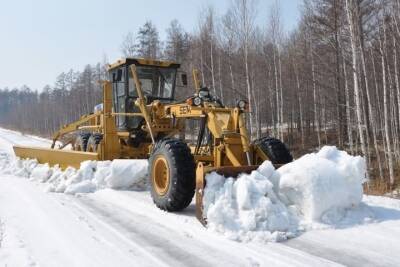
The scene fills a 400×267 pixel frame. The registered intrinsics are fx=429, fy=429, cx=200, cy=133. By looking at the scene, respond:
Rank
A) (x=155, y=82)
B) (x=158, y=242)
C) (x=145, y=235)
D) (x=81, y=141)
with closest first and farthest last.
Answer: (x=158, y=242)
(x=145, y=235)
(x=155, y=82)
(x=81, y=141)

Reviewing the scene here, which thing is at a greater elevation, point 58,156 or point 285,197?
point 58,156

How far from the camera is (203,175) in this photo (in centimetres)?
545

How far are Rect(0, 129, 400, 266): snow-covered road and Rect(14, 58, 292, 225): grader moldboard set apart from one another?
0.54 metres

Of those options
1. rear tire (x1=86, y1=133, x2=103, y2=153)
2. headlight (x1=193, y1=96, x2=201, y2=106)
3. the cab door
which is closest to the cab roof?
the cab door

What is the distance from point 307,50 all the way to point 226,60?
511 cm

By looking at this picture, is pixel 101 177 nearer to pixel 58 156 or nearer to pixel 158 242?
pixel 58 156

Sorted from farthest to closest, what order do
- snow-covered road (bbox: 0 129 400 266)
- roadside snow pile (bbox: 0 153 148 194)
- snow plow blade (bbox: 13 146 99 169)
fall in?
snow plow blade (bbox: 13 146 99 169) → roadside snow pile (bbox: 0 153 148 194) → snow-covered road (bbox: 0 129 400 266)

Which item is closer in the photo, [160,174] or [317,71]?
[160,174]

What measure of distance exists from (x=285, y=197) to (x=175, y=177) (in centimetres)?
150

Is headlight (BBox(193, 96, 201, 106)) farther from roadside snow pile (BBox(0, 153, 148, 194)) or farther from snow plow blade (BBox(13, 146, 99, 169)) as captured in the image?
snow plow blade (BBox(13, 146, 99, 169))

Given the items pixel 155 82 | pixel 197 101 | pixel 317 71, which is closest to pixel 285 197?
pixel 197 101

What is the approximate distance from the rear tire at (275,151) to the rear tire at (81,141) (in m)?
6.45

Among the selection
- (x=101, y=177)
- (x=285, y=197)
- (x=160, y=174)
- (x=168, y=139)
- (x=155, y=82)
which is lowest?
(x=285, y=197)

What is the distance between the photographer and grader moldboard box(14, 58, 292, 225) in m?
5.96
